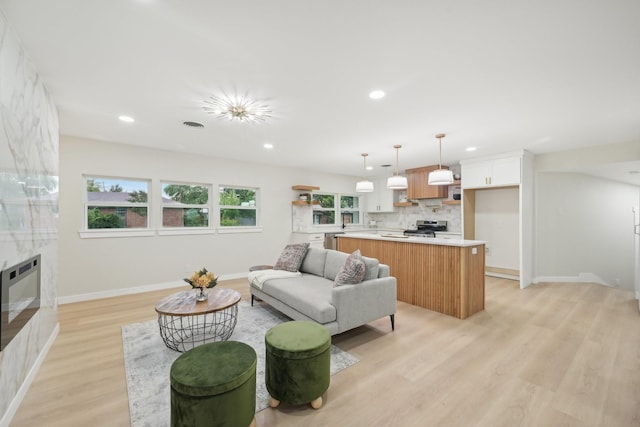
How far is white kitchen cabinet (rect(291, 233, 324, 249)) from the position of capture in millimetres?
6285

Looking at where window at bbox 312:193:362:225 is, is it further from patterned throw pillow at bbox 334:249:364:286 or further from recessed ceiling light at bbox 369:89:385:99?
recessed ceiling light at bbox 369:89:385:99

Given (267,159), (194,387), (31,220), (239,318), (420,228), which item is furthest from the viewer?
(420,228)

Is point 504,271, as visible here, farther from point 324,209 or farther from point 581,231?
point 324,209

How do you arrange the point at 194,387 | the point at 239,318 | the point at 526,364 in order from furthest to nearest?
1. the point at 239,318
2. the point at 526,364
3. the point at 194,387

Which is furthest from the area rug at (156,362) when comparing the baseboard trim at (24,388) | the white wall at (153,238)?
the white wall at (153,238)

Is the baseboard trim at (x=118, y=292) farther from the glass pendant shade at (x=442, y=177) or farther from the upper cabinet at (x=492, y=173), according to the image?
the upper cabinet at (x=492, y=173)

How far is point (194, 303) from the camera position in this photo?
2650mm

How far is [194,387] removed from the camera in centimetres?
144

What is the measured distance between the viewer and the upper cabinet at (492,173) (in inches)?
191

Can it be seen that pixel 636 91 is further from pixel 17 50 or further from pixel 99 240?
pixel 99 240

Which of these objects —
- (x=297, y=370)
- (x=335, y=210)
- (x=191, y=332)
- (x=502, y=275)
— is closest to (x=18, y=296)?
(x=191, y=332)

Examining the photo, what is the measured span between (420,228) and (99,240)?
21.2 ft

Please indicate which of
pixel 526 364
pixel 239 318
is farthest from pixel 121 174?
pixel 526 364

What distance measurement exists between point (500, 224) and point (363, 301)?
4401 mm
